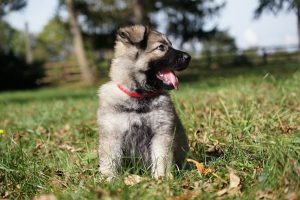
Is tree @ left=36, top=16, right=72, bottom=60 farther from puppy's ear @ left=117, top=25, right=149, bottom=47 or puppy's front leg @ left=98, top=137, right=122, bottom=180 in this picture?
puppy's front leg @ left=98, top=137, right=122, bottom=180

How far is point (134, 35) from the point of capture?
4641 millimetres

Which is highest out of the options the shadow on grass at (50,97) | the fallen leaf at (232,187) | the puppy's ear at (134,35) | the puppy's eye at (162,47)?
the puppy's ear at (134,35)

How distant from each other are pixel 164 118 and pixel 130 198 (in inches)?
50.7

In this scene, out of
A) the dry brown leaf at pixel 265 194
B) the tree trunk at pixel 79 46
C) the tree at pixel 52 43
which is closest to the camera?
the dry brown leaf at pixel 265 194

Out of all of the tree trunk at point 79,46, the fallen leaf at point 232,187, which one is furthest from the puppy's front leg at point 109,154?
the tree trunk at point 79,46

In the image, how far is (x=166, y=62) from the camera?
4555 mm

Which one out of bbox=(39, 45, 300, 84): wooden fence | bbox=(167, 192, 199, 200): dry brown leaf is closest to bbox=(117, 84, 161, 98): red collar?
bbox=(167, 192, 199, 200): dry brown leaf

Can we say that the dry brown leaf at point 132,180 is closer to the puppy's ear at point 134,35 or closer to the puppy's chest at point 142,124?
the puppy's chest at point 142,124

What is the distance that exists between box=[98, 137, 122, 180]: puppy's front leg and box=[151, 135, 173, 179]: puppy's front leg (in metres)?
0.31

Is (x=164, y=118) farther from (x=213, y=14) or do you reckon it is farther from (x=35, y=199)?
(x=213, y=14)

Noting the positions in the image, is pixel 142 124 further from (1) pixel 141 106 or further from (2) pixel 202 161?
(2) pixel 202 161

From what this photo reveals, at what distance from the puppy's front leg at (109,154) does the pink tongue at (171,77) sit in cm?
76

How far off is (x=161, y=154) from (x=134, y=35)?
1.20m

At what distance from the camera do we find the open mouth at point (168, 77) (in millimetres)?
4516
